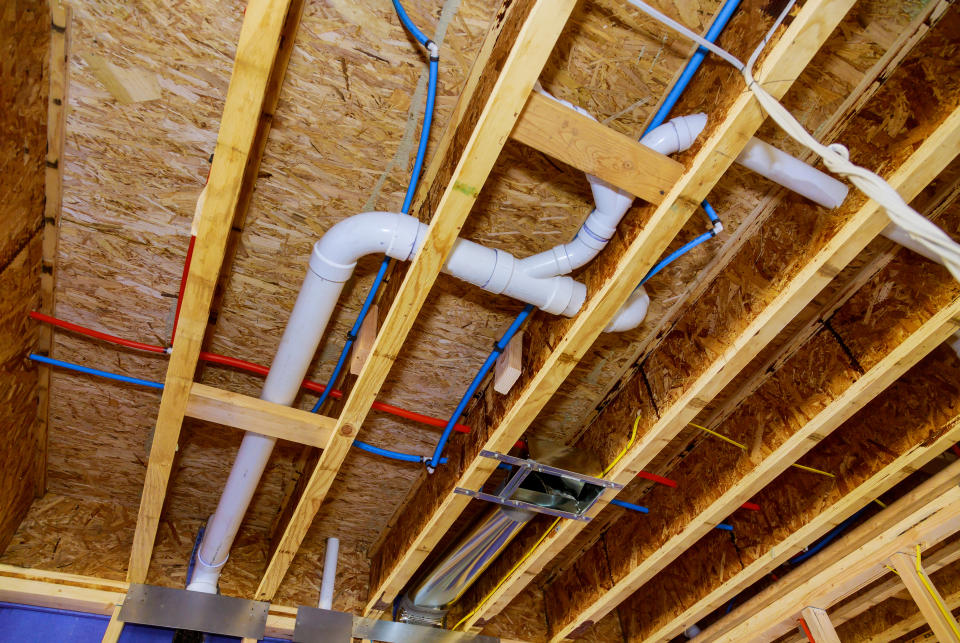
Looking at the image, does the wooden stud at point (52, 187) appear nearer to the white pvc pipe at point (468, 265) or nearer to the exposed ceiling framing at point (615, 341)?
the exposed ceiling framing at point (615, 341)

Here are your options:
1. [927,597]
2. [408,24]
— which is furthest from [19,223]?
[927,597]

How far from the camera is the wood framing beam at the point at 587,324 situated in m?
1.34

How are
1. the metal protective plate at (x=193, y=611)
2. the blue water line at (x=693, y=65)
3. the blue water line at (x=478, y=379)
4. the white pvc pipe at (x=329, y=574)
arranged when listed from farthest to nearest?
1. the white pvc pipe at (x=329, y=574)
2. the metal protective plate at (x=193, y=611)
3. the blue water line at (x=478, y=379)
4. the blue water line at (x=693, y=65)

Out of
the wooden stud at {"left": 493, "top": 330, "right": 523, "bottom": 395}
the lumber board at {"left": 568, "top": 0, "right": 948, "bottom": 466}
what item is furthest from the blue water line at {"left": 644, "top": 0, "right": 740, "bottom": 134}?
the wooden stud at {"left": 493, "top": 330, "right": 523, "bottom": 395}

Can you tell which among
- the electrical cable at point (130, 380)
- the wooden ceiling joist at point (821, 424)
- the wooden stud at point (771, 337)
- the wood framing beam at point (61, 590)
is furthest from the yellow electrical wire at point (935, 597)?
the wood framing beam at point (61, 590)

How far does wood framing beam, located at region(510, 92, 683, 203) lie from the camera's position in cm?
145

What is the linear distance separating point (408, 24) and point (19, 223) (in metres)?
1.21

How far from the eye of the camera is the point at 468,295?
216cm

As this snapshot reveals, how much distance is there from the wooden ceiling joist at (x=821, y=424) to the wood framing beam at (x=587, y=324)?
1.10 feet

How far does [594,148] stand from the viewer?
58.6 inches

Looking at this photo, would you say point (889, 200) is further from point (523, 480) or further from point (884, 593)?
point (884, 593)

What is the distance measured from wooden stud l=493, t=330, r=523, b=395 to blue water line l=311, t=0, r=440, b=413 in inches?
17.7

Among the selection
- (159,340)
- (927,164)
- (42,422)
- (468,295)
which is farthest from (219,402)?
(927,164)

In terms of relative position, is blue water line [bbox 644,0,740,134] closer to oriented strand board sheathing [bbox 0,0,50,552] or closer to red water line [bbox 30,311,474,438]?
red water line [bbox 30,311,474,438]
